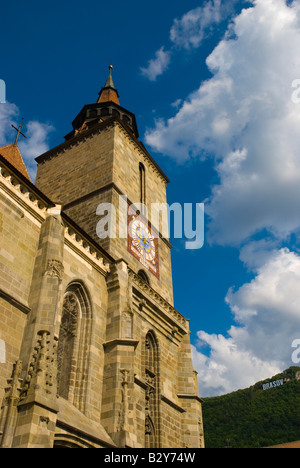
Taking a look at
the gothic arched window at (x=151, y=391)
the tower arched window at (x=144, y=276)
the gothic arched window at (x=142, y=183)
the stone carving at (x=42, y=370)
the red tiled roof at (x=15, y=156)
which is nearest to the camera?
the stone carving at (x=42, y=370)

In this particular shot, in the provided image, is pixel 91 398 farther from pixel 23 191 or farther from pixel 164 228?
pixel 164 228

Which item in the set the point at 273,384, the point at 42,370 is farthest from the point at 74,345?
the point at 273,384

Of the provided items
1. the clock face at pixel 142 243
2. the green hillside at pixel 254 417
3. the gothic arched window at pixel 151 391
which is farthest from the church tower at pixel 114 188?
the green hillside at pixel 254 417

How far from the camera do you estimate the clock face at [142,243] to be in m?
19.6

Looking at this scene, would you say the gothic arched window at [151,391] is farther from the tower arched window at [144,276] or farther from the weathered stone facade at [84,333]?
the tower arched window at [144,276]

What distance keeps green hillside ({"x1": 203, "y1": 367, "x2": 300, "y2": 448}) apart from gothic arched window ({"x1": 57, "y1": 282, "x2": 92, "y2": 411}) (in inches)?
1103

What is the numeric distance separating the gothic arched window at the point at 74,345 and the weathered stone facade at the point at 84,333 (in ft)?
0.10

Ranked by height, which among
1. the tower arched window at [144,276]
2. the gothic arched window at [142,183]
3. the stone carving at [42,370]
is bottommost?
the stone carving at [42,370]

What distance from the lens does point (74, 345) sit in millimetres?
13688

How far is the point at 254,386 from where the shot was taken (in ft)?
186

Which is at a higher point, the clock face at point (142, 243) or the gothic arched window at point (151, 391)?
the clock face at point (142, 243)

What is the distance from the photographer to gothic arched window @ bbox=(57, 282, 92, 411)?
12938 millimetres

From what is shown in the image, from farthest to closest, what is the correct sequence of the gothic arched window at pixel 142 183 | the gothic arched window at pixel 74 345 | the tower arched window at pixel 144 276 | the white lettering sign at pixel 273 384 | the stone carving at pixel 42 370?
the white lettering sign at pixel 273 384 → the gothic arched window at pixel 142 183 → the tower arched window at pixel 144 276 → the gothic arched window at pixel 74 345 → the stone carving at pixel 42 370

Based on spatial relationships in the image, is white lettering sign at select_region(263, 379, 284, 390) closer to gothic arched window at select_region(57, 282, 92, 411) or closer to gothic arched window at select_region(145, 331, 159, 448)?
gothic arched window at select_region(145, 331, 159, 448)
